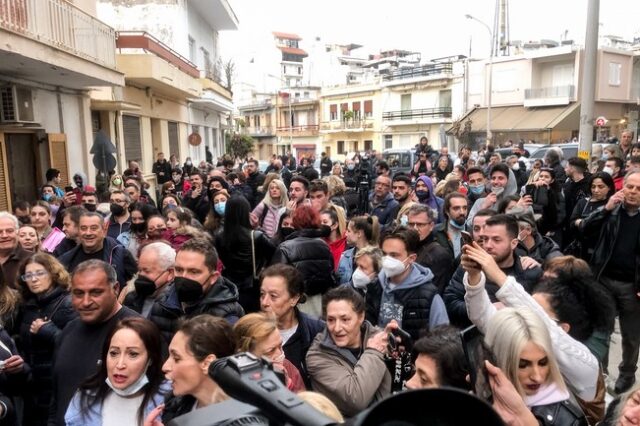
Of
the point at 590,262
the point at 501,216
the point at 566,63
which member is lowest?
the point at 590,262

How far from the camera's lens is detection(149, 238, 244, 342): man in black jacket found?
10.1 ft

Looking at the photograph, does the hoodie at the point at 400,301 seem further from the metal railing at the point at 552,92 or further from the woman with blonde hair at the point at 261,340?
the metal railing at the point at 552,92

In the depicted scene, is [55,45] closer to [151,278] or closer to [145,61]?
[145,61]

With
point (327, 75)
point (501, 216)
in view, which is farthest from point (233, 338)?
point (327, 75)

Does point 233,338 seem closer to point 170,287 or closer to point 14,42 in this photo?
point 170,287

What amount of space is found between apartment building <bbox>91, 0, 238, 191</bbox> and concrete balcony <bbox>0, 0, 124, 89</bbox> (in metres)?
2.57

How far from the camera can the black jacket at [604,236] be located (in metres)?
4.43

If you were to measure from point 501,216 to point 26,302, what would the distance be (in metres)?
3.27

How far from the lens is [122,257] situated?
4570mm

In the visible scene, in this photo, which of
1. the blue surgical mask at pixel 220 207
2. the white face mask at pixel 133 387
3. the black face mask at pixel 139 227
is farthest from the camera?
the blue surgical mask at pixel 220 207

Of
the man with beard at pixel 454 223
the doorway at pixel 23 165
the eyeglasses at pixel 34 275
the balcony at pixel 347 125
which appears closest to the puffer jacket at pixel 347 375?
the eyeglasses at pixel 34 275

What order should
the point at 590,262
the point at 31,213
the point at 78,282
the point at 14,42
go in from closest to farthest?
the point at 78,282
the point at 590,262
the point at 31,213
the point at 14,42

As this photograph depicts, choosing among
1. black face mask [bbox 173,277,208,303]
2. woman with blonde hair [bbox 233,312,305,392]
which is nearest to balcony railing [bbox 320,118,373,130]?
black face mask [bbox 173,277,208,303]

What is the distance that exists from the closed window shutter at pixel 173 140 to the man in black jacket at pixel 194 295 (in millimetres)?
17181
